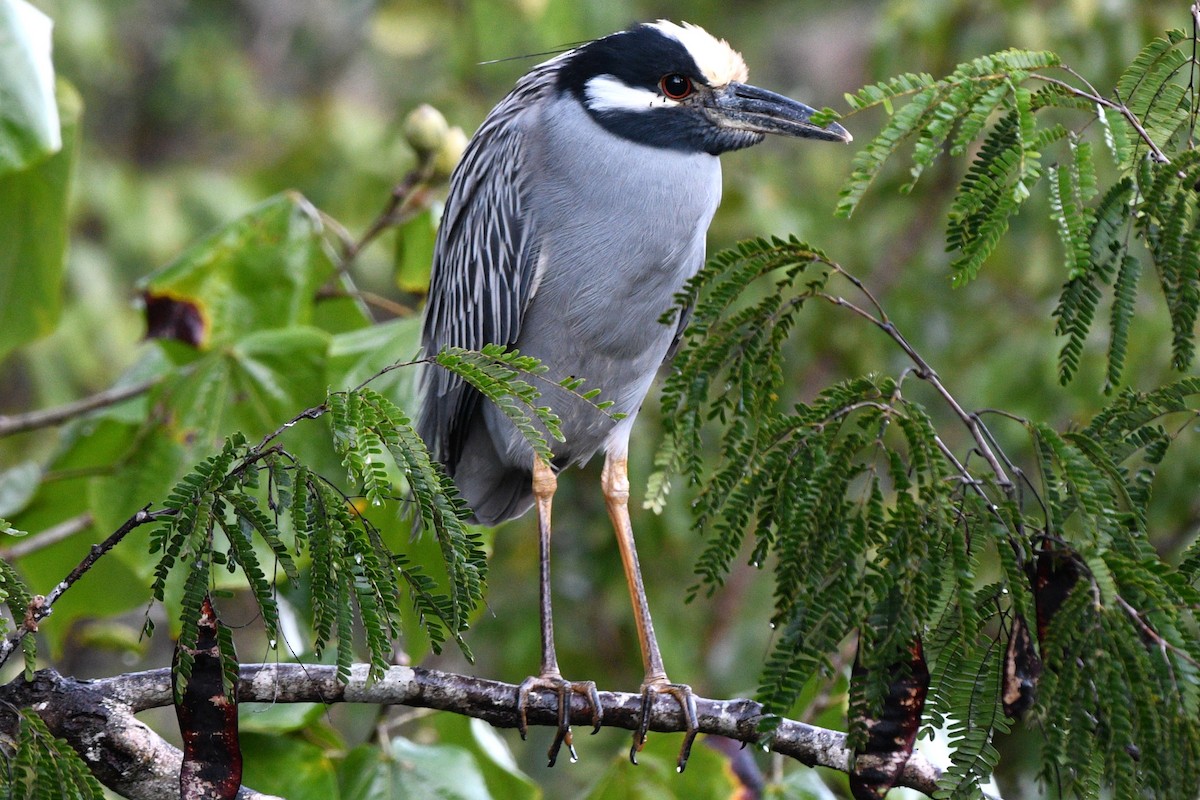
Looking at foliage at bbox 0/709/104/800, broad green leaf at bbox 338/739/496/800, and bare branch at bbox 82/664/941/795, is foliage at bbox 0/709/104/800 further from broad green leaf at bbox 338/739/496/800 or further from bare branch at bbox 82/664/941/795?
broad green leaf at bbox 338/739/496/800

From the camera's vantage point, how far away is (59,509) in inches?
129

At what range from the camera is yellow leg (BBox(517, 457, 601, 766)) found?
2.26 m

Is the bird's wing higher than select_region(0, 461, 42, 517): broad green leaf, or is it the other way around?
the bird's wing

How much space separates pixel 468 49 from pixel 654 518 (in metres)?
2.49

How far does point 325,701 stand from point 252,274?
160cm

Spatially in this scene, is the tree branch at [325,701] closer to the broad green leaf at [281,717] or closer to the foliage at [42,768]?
the foliage at [42,768]

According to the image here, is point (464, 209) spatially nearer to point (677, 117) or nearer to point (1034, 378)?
point (677, 117)

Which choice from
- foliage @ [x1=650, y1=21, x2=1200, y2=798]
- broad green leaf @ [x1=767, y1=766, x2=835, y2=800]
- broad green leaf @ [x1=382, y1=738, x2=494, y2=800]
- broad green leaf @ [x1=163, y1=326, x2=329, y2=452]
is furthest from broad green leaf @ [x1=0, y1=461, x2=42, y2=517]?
foliage @ [x1=650, y1=21, x2=1200, y2=798]

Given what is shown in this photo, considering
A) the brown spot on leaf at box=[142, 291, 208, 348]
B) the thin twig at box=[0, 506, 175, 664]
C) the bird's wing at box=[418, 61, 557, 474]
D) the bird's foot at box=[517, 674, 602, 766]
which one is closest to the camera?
the thin twig at box=[0, 506, 175, 664]

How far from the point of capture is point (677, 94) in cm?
281

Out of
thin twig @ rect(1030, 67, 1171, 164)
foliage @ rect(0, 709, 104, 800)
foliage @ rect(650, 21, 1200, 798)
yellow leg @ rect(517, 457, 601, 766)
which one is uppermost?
thin twig @ rect(1030, 67, 1171, 164)

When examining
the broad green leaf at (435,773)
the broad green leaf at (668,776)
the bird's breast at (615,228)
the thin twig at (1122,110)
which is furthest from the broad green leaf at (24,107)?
the thin twig at (1122,110)

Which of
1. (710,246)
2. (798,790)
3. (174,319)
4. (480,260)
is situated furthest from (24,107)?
(710,246)

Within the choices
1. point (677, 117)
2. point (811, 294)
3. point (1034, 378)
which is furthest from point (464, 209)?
point (1034, 378)
